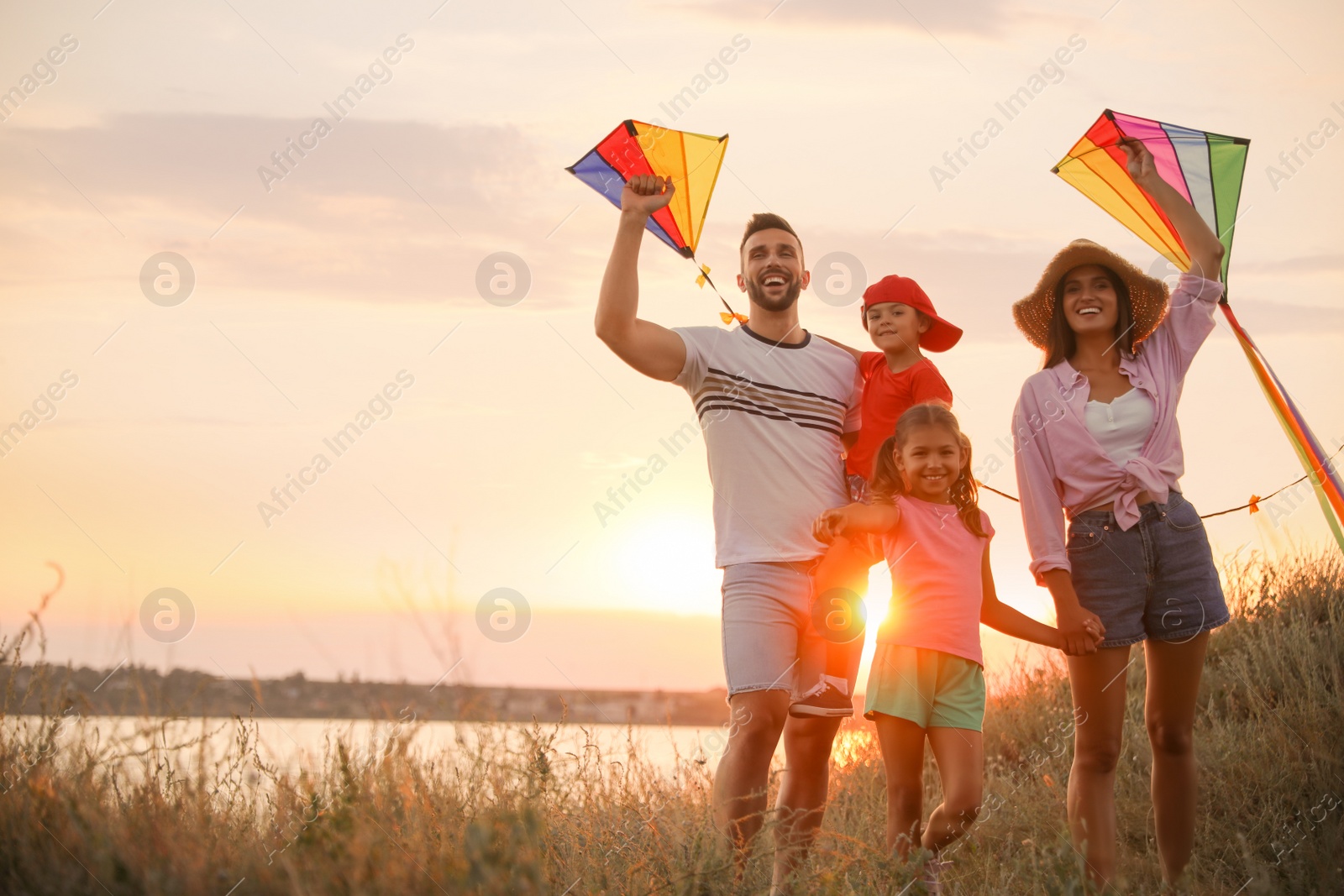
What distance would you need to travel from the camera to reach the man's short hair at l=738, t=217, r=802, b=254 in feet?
15.1

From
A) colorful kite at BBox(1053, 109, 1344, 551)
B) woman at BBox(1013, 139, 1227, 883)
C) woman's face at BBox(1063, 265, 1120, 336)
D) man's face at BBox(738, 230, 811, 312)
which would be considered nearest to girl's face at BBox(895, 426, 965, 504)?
woman at BBox(1013, 139, 1227, 883)

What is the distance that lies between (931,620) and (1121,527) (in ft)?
2.61

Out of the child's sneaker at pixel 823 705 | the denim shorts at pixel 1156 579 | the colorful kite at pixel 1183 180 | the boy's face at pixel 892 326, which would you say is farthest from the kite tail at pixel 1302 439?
the child's sneaker at pixel 823 705

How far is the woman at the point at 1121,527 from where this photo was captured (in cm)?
396

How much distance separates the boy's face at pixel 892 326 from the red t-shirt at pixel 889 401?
0.39ft

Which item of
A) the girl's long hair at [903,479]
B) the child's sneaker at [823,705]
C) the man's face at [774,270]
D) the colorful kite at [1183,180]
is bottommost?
the child's sneaker at [823,705]

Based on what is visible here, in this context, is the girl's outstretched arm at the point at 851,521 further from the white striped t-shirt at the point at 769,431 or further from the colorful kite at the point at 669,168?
the colorful kite at the point at 669,168

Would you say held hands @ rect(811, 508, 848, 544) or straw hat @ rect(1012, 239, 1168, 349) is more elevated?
straw hat @ rect(1012, 239, 1168, 349)

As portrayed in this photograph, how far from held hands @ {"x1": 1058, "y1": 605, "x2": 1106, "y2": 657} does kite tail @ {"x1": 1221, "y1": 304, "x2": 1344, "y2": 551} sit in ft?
4.51

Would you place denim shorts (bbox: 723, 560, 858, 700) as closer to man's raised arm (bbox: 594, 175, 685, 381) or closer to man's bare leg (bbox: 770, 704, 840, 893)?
man's bare leg (bbox: 770, 704, 840, 893)

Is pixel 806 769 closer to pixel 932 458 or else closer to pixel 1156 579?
pixel 932 458

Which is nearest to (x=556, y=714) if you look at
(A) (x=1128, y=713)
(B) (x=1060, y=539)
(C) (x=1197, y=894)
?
(B) (x=1060, y=539)

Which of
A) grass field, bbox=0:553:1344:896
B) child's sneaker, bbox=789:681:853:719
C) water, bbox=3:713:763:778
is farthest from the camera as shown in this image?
child's sneaker, bbox=789:681:853:719

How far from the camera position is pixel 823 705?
158 inches
